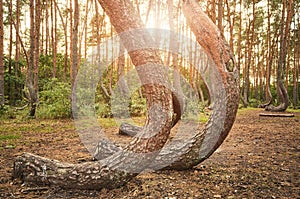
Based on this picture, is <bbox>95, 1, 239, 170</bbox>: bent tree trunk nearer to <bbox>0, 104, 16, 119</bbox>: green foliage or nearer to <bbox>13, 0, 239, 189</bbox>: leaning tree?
<bbox>13, 0, 239, 189</bbox>: leaning tree

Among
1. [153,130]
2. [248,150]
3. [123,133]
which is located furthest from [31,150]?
[248,150]

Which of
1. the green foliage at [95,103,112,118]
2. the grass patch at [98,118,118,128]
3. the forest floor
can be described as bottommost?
the forest floor

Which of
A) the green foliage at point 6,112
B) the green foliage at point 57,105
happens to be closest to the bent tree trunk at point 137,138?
the green foliage at point 57,105

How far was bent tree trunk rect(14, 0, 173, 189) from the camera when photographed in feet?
9.43

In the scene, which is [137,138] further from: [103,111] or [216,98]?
[103,111]

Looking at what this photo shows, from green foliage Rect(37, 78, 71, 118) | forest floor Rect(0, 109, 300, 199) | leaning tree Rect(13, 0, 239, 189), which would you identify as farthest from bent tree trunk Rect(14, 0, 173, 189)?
green foliage Rect(37, 78, 71, 118)

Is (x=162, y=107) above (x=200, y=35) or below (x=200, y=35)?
below

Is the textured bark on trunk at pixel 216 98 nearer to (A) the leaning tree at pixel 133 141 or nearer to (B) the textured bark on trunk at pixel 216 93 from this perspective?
(B) the textured bark on trunk at pixel 216 93

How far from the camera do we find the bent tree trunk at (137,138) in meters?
2.88

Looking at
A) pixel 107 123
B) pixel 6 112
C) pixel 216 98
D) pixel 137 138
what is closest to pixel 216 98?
pixel 216 98

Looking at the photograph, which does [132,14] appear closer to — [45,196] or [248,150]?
[45,196]

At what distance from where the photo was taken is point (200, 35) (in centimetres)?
351

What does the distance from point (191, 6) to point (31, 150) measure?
142 inches

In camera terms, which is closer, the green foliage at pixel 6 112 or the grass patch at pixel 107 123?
the grass patch at pixel 107 123
